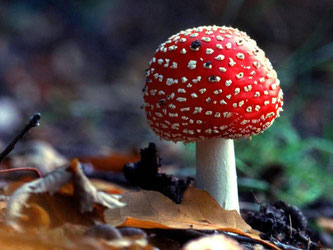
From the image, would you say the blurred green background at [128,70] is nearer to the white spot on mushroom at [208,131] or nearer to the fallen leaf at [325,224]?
the fallen leaf at [325,224]

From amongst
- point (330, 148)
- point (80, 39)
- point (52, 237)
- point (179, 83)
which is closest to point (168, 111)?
point (179, 83)

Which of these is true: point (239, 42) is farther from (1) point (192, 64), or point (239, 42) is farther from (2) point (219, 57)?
(1) point (192, 64)

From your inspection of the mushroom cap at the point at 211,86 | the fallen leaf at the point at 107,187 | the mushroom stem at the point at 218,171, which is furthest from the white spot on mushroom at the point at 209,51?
the fallen leaf at the point at 107,187

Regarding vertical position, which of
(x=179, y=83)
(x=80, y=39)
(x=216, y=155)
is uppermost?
(x=80, y=39)

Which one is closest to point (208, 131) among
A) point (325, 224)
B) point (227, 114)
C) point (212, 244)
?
point (227, 114)

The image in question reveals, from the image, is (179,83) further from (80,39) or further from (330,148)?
(80,39)

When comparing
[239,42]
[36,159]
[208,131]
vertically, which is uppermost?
[239,42]

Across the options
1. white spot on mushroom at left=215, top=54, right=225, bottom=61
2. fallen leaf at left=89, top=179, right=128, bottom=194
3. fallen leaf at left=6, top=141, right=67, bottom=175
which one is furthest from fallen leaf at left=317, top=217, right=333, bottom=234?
fallen leaf at left=6, top=141, right=67, bottom=175
